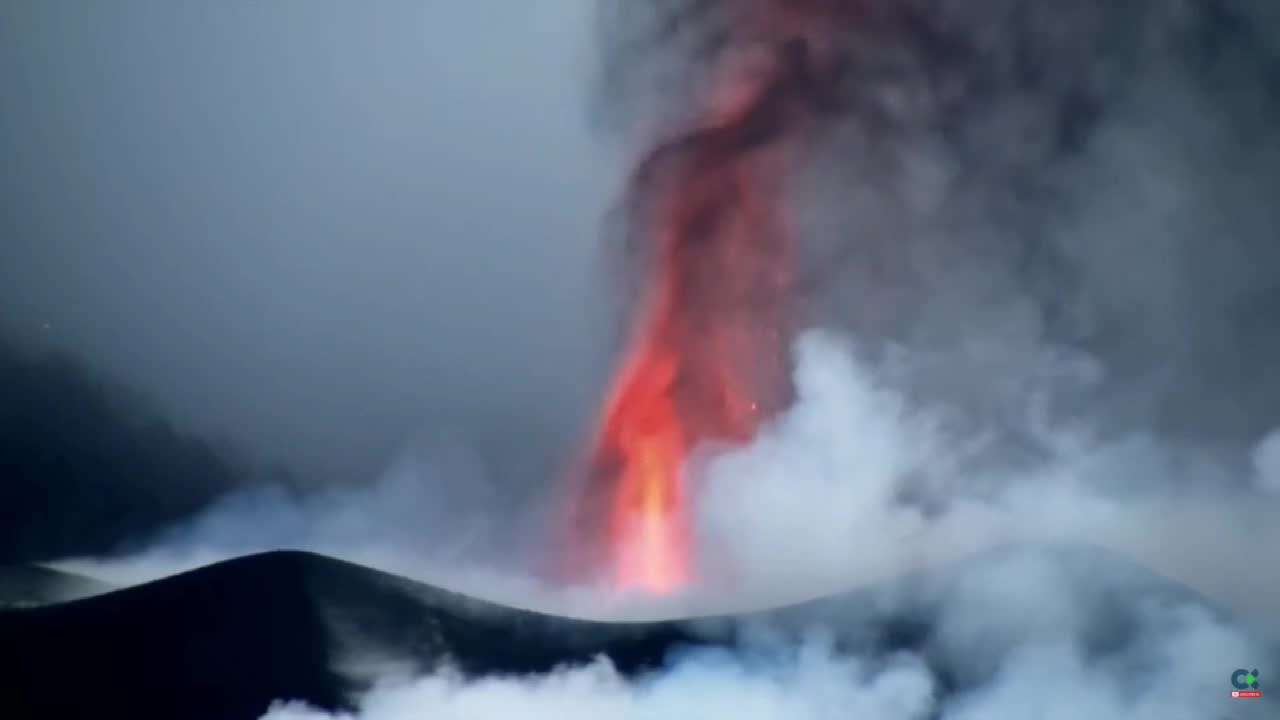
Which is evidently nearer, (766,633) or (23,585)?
(23,585)

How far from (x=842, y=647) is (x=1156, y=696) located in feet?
16.5

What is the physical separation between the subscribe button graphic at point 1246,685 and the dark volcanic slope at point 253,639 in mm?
8351

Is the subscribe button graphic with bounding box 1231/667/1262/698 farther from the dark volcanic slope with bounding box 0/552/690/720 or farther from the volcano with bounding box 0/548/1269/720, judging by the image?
the dark volcanic slope with bounding box 0/552/690/720

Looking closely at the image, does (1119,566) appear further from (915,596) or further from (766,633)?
(766,633)

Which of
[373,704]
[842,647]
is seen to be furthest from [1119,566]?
[373,704]

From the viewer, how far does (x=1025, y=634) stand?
63.2 ft

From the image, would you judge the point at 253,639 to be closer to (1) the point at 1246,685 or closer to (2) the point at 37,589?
(2) the point at 37,589

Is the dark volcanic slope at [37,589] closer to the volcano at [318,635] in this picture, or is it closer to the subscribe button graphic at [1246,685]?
the volcano at [318,635]

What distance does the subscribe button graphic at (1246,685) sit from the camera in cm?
1545

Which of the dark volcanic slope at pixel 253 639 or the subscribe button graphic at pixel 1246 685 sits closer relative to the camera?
the subscribe button graphic at pixel 1246 685

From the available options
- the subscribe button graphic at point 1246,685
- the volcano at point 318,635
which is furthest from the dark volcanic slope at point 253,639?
the subscribe button graphic at point 1246,685

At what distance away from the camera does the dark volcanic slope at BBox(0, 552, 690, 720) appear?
17406 millimetres

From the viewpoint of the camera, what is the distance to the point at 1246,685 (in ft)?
50.8

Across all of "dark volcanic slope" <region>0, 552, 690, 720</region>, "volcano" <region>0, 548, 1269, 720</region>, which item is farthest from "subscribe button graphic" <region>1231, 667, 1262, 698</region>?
"dark volcanic slope" <region>0, 552, 690, 720</region>
